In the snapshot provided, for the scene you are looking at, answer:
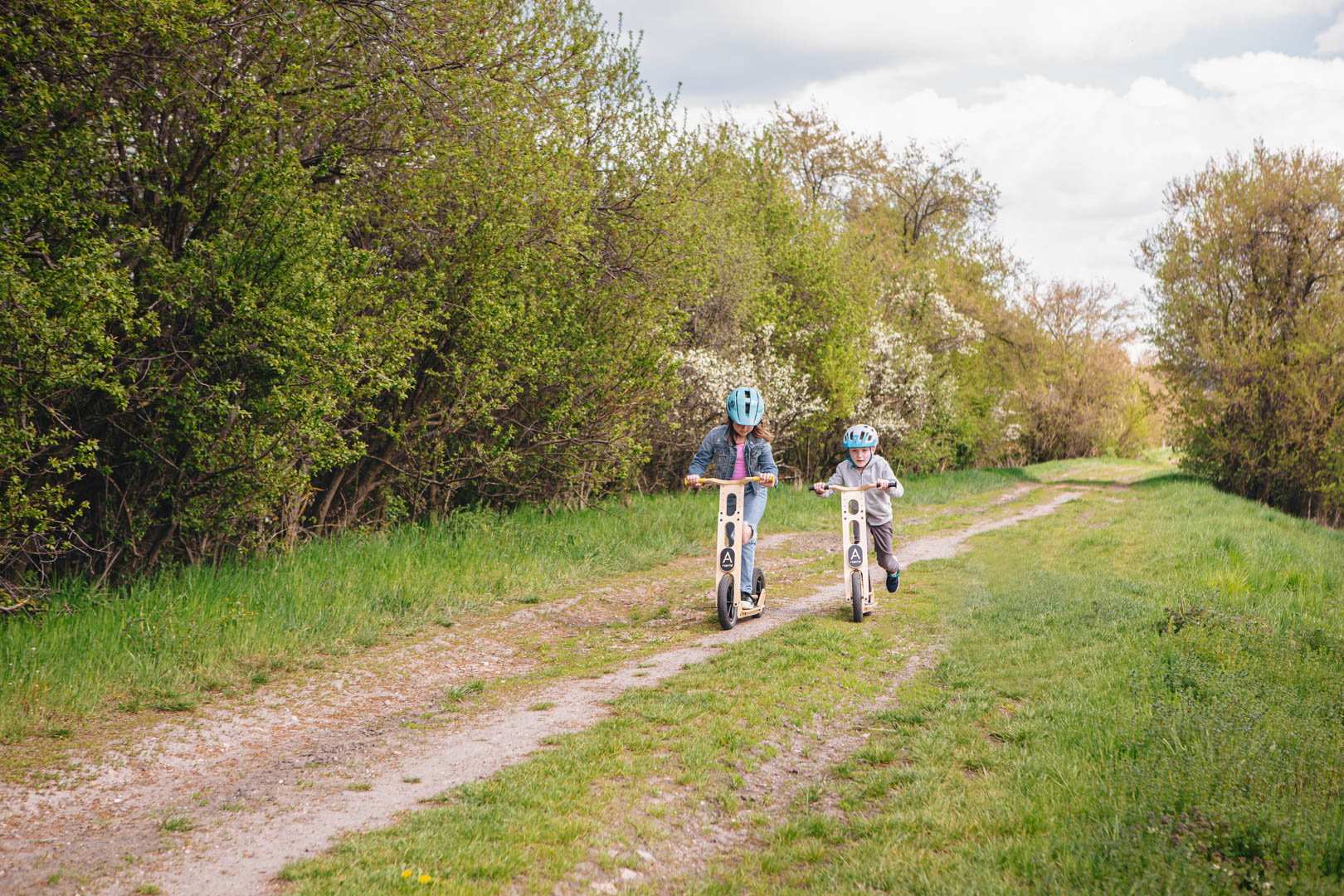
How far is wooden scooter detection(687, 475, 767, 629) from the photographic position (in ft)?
27.5

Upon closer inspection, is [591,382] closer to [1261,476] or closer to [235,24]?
[235,24]

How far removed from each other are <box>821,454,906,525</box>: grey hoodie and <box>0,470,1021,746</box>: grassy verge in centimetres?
359

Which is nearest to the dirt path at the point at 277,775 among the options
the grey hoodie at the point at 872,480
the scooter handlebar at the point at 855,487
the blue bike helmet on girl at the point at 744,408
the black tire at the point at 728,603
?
the black tire at the point at 728,603

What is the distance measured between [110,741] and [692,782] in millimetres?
3580

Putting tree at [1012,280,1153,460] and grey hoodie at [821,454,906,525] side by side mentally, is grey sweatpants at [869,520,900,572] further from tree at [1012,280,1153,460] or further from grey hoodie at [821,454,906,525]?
tree at [1012,280,1153,460]

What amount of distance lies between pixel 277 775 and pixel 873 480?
6380 millimetres

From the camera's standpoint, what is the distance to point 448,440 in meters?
12.8

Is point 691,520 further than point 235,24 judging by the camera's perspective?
Yes

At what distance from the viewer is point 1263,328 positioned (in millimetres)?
23797

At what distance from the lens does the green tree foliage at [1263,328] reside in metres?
22.9

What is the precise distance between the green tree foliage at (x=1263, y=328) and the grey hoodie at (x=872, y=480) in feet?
65.0

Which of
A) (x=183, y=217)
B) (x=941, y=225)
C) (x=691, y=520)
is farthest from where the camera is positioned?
(x=941, y=225)

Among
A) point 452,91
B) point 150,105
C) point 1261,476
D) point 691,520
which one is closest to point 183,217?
point 150,105

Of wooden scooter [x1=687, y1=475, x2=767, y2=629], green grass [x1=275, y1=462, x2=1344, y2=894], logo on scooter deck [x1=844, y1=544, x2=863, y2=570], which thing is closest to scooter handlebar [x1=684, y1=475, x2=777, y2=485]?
wooden scooter [x1=687, y1=475, x2=767, y2=629]
